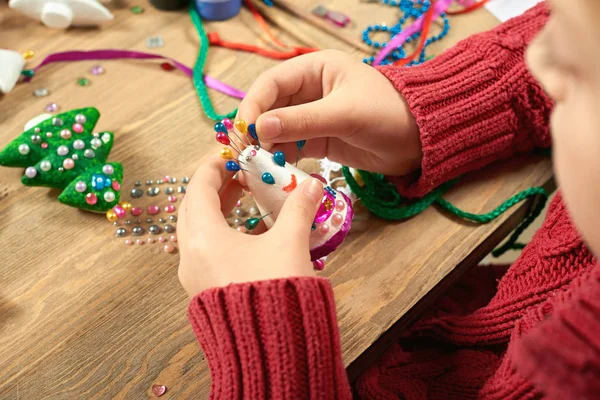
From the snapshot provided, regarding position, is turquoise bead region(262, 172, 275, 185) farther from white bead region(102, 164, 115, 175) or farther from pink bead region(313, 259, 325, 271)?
white bead region(102, 164, 115, 175)

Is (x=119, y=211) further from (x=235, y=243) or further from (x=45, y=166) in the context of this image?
(x=235, y=243)

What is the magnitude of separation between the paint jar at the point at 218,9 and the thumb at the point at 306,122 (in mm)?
398

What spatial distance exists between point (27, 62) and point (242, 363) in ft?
2.18

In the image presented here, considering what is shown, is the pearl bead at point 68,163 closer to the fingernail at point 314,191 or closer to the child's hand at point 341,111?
the child's hand at point 341,111

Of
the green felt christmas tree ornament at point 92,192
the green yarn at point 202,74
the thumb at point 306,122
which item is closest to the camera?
the thumb at point 306,122

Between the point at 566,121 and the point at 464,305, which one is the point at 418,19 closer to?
the point at 464,305

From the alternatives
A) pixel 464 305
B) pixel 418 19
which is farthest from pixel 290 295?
pixel 418 19

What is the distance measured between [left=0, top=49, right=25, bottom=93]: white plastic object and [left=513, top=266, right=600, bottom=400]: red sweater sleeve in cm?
79

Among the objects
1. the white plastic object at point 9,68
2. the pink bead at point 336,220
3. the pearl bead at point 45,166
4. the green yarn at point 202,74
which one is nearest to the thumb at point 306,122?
the pink bead at point 336,220

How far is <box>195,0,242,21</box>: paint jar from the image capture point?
90 centimetres

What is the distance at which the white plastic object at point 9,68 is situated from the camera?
2.58ft

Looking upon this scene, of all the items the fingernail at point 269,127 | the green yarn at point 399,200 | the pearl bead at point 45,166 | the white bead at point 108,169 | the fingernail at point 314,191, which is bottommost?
the pearl bead at point 45,166

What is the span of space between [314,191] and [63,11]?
606 millimetres

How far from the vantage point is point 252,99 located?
62 centimetres
